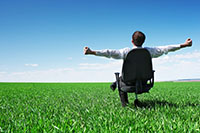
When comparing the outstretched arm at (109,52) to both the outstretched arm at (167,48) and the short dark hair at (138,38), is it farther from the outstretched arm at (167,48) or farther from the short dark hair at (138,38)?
the outstretched arm at (167,48)

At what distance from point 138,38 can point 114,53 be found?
0.64 m

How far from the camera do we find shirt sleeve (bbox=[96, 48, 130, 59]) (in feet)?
14.1

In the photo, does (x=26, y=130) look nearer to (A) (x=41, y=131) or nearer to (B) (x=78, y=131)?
(A) (x=41, y=131)

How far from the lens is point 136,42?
449cm

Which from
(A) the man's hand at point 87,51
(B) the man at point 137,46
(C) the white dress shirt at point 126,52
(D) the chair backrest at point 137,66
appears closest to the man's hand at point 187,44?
(B) the man at point 137,46

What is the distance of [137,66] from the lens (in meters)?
4.44

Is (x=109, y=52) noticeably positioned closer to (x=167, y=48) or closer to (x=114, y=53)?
(x=114, y=53)

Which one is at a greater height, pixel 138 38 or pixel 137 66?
pixel 138 38

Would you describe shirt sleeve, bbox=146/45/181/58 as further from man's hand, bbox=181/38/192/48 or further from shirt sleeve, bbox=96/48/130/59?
shirt sleeve, bbox=96/48/130/59

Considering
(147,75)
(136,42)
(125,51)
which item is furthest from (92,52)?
(147,75)

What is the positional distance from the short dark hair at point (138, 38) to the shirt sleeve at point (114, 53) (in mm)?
264

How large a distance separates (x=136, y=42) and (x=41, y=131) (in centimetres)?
265

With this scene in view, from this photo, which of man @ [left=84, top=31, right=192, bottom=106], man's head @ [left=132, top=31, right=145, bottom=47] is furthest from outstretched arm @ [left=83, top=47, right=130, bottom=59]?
man's head @ [left=132, top=31, right=145, bottom=47]

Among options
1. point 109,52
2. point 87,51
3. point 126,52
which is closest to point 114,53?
point 109,52
